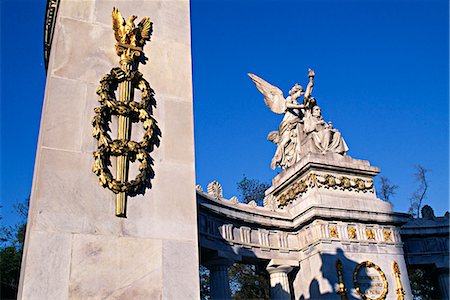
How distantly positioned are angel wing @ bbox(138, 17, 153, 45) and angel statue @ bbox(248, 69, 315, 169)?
12606 mm

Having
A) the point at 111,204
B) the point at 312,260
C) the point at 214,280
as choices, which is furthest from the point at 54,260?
the point at 312,260

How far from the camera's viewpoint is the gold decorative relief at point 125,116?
291 inches

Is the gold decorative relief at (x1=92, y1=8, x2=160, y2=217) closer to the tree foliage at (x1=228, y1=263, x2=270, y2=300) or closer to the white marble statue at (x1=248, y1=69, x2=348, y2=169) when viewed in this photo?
the white marble statue at (x1=248, y1=69, x2=348, y2=169)

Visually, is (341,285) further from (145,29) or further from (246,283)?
(246,283)

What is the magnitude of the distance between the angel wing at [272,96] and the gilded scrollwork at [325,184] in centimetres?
423

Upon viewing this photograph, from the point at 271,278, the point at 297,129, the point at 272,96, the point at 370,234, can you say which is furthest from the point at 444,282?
the point at 272,96

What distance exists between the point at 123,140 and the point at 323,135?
1392cm

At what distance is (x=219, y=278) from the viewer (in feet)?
55.3

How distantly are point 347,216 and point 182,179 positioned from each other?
11.9 m

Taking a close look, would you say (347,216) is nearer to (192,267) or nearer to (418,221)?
(418,221)

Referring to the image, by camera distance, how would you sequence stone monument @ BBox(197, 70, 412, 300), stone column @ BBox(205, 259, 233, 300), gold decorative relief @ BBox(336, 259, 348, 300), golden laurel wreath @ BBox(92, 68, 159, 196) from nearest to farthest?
1. golden laurel wreath @ BBox(92, 68, 159, 196)
2. gold decorative relief @ BBox(336, 259, 348, 300)
3. stone column @ BBox(205, 259, 233, 300)
4. stone monument @ BBox(197, 70, 412, 300)

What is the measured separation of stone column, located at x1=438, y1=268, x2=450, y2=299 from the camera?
69.2 feet

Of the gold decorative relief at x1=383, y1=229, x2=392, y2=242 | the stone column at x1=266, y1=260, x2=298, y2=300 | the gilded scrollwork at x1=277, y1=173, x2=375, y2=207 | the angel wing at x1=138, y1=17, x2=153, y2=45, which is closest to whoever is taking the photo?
the angel wing at x1=138, y1=17, x2=153, y2=45

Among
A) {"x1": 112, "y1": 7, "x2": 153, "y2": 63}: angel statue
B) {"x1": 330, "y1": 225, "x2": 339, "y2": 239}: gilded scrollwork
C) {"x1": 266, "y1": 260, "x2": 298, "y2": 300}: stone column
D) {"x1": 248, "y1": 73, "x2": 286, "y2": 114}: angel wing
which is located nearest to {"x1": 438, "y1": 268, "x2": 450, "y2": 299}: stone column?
{"x1": 330, "y1": 225, "x2": 339, "y2": 239}: gilded scrollwork
